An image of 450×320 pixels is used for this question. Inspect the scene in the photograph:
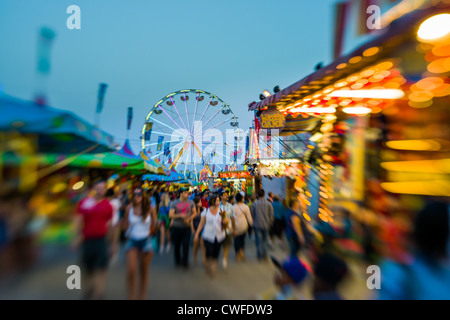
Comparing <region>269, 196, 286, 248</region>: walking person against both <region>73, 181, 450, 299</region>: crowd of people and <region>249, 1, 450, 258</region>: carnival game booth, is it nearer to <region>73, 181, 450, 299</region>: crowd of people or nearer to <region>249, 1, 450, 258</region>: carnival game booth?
<region>73, 181, 450, 299</region>: crowd of people

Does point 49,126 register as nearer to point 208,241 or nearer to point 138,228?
point 138,228

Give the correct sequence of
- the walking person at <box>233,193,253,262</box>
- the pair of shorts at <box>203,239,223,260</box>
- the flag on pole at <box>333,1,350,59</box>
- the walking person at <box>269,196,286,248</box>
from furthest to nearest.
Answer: the walking person at <box>269,196,286,248</box>, the walking person at <box>233,193,253,262</box>, the pair of shorts at <box>203,239,223,260</box>, the flag on pole at <box>333,1,350,59</box>

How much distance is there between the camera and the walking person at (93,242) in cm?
294

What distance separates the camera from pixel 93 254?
296 centimetres

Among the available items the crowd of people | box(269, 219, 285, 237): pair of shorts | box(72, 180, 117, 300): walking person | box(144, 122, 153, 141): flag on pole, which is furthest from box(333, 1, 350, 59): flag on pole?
box(144, 122, 153, 141): flag on pole

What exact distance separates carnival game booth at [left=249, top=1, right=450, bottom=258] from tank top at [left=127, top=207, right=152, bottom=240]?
2.74m

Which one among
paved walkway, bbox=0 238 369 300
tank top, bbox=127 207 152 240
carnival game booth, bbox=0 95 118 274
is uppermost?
carnival game booth, bbox=0 95 118 274

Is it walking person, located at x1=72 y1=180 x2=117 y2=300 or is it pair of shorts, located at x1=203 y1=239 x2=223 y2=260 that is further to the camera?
pair of shorts, located at x1=203 y1=239 x2=223 y2=260

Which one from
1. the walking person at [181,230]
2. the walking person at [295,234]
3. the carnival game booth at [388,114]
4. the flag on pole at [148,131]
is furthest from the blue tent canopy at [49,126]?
the flag on pole at [148,131]

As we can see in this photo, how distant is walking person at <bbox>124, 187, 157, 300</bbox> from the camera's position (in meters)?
2.86

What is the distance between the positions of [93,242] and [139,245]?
562 millimetres

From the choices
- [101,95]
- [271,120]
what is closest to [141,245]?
[271,120]

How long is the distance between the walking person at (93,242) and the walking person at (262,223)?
318 centimetres

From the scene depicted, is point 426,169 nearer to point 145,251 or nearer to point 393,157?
point 393,157
